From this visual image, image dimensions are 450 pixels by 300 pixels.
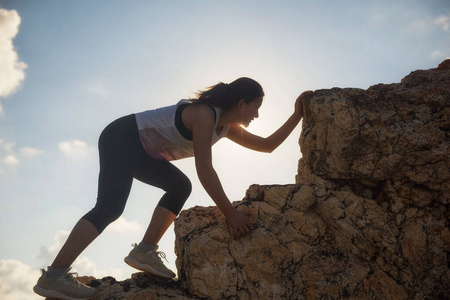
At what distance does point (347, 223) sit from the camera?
346 centimetres

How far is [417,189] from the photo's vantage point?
3.56 metres

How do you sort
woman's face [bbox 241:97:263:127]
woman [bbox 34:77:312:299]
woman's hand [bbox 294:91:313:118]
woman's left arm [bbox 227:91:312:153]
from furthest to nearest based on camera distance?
woman's left arm [bbox 227:91:312:153] → woman's hand [bbox 294:91:313:118] → woman's face [bbox 241:97:263:127] → woman [bbox 34:77:312:299]

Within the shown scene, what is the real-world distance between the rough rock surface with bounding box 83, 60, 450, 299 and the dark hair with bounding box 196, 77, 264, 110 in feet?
2.56

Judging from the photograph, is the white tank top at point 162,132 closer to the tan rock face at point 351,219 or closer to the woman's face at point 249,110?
the woman's face at point 249,110

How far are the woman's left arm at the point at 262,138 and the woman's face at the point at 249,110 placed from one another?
1.80 ft

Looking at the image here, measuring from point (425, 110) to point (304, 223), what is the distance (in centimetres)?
186

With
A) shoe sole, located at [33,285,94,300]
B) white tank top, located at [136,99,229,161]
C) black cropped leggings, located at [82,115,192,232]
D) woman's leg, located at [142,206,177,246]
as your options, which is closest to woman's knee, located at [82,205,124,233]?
black cropped leggings, located at [82,115,192,232]

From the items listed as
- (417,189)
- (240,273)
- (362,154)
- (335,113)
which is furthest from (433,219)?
(240,273)

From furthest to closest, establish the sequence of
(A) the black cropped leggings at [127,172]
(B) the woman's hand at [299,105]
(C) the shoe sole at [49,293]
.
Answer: (B) the woman's hand at [299,105] < (A) the black cropped leggings at [127,172] < (C) the shoe sole at [49,293]

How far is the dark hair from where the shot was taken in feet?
11.8

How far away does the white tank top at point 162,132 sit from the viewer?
140 inches

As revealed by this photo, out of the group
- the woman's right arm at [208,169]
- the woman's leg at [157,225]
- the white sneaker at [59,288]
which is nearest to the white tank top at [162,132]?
the woman's right arm at [208,169]

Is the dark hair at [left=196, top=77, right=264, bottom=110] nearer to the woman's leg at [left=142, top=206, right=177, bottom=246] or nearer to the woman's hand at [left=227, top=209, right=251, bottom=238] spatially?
the woman's hand at [left=227, top=209, right=251, bottom=238]

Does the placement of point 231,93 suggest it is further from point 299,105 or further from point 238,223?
point 238,223
